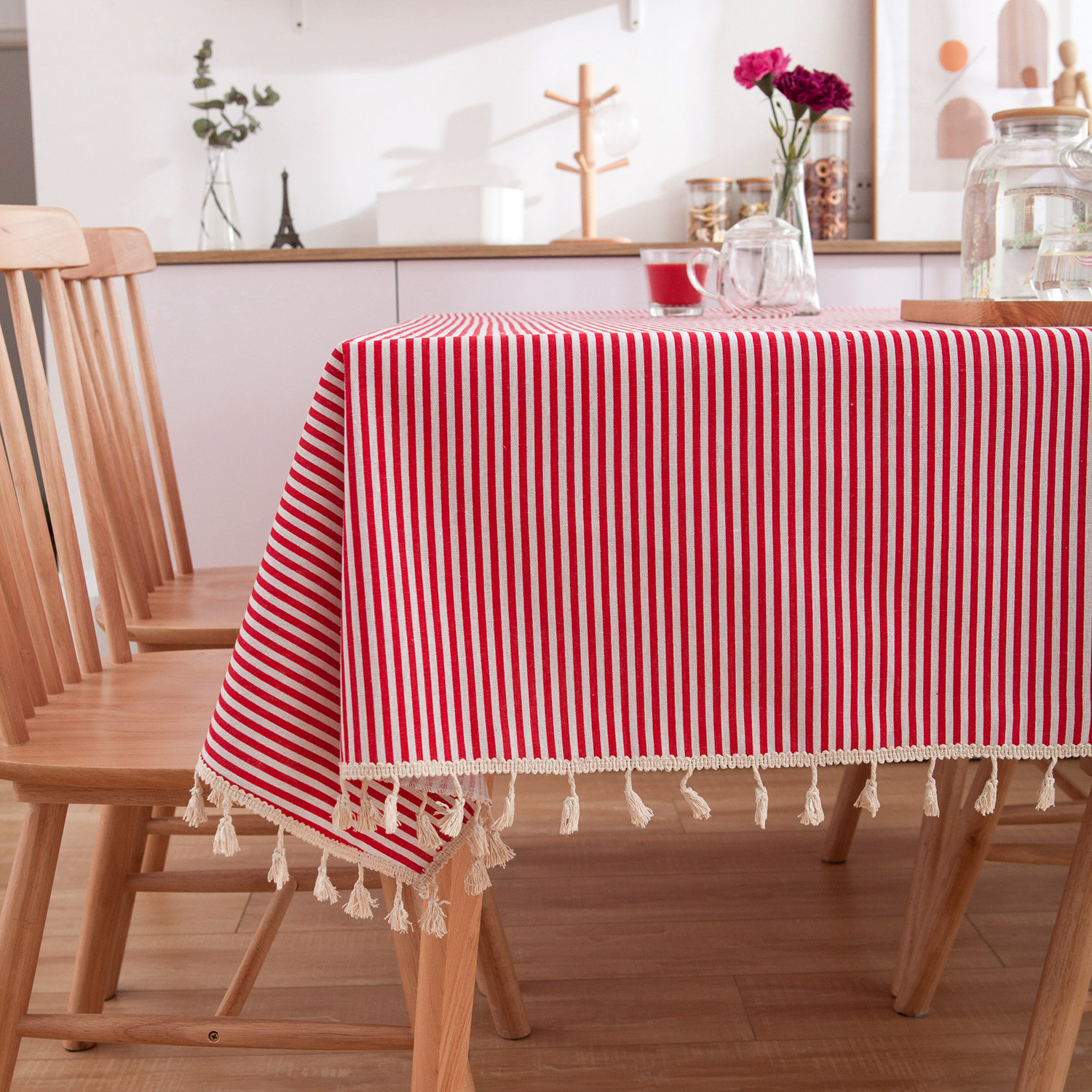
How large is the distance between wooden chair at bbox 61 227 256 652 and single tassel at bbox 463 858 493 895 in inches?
24.9

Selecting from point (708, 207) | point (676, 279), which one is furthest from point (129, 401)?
point (708, 207)

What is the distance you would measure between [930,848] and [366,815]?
798 millimetres

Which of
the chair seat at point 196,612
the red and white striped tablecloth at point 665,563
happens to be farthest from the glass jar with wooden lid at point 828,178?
the red and white striped tablecloth at point 665,563

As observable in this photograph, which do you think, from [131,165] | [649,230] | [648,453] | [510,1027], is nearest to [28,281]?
[131,165]

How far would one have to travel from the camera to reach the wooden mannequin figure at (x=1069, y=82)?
8.11ft

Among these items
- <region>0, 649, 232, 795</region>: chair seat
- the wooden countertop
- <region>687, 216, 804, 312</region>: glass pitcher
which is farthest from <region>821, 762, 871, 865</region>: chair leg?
the wooden countertop

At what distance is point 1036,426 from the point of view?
744 mm

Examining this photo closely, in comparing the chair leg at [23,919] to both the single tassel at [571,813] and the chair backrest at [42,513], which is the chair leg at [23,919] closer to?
the chair backrest at [42,513]

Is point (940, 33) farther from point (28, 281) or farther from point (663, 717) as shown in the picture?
point (28, 281)

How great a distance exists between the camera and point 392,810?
2.47 feet

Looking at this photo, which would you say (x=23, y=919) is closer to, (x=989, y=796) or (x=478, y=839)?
(x=478, y=839)

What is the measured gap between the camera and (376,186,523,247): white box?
7.75 ft

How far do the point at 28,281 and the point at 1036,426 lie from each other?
4.28 meters

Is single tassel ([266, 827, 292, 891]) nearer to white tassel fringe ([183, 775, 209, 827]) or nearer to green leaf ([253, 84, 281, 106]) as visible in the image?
white tassel fringe ([183, 775, 209, 827])
